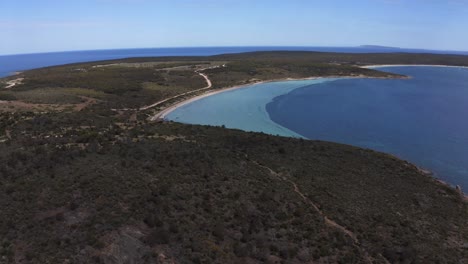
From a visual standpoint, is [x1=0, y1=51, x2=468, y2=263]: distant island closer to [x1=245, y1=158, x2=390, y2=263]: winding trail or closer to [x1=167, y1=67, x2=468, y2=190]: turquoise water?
[x1=245, y1=158, x2=390, y2=263]: winding trail

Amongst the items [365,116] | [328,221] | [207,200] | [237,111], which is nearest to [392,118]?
[365,116]

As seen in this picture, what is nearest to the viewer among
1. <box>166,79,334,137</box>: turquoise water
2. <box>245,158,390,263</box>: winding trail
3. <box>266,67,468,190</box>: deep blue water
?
<box>245,158,390,263</box>: winding trail

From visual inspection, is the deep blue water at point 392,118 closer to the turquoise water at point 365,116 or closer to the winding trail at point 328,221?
the turquoise water at point 365,116

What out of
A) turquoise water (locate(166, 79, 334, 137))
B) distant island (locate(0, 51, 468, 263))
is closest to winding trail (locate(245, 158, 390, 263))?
distant island (locate(0, 51, 468, 263))

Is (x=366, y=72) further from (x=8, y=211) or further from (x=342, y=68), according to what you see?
(x=8, y=211)

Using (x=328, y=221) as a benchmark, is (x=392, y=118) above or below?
above

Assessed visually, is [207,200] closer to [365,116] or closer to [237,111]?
[237,111]

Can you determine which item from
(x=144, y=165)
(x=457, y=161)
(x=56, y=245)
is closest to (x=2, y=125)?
(x=144, y=165)

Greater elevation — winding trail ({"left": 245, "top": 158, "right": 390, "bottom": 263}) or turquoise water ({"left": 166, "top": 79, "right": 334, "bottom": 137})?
turquoise water ({"left": 166, "top": 79, "right": 334, "bottom": 137})
